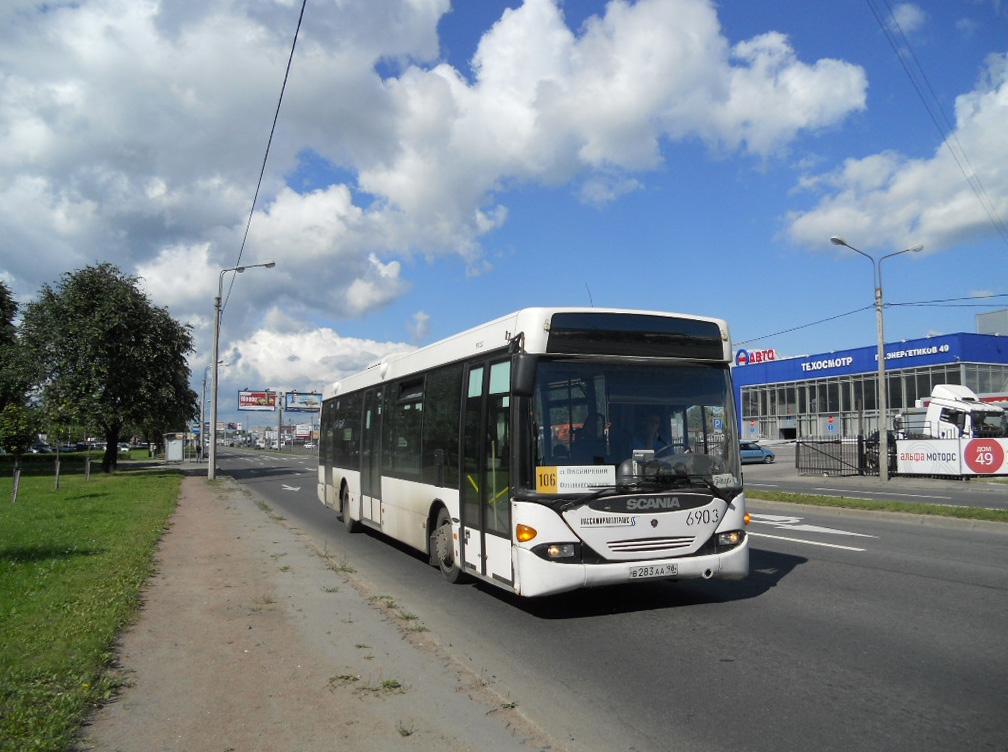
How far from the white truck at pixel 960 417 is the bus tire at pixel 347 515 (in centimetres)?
2685

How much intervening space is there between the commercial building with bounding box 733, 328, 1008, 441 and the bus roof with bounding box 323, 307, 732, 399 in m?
43.3

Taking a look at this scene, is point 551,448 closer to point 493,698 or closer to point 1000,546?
point 493,698

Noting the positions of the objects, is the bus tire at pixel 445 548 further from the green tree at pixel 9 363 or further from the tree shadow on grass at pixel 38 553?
the green tree at pixel 9 363

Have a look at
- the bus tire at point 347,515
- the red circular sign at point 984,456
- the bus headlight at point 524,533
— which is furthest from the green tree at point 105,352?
the red circular sign at point 984,456

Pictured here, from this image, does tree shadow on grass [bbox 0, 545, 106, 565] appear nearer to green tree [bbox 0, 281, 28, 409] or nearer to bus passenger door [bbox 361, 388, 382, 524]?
bus passenger door [bbox 361, 388, 382, 524]

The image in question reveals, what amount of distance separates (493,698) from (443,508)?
425 centimetres

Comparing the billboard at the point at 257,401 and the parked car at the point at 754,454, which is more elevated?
the billboard at the point at 257,401

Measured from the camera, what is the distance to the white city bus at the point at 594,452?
7.07m

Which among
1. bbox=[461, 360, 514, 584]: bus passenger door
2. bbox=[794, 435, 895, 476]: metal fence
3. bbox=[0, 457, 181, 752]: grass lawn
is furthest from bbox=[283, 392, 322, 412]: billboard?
bbox=[461, 360, 514, 584]: bus passenger door

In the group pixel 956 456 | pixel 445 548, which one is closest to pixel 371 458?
pixel 445 548

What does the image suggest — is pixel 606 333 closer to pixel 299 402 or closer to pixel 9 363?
pixel 9 363

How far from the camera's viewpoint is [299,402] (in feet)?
434

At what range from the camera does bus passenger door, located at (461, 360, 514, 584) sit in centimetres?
743

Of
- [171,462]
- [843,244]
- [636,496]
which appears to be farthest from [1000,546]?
[171,462]
